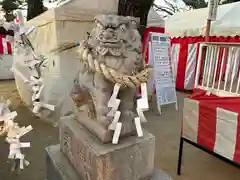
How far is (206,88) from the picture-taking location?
1935 mm

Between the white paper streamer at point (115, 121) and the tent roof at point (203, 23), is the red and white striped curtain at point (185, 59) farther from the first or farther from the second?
the white paper streamer at point (115, 121)

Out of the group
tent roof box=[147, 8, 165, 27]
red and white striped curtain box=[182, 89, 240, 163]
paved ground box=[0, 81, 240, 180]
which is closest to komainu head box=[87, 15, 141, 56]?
red and white striped curtain box=[182, 89, 240, 163]

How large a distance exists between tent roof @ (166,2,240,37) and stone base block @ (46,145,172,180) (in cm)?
354

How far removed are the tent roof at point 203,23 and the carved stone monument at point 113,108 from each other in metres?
3.57

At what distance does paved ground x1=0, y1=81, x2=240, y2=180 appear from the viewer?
1788 mm

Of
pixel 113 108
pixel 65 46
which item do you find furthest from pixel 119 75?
pixel 65 46

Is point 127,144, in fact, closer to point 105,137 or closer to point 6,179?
point 105,137

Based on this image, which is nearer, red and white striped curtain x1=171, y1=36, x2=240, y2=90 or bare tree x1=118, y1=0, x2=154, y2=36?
bare tree x1=118, y1=0, x2=154, y2=36

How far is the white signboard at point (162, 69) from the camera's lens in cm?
332

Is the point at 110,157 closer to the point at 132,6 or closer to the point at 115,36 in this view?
the point at 115,36

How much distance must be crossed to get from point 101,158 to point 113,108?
0.71 feet

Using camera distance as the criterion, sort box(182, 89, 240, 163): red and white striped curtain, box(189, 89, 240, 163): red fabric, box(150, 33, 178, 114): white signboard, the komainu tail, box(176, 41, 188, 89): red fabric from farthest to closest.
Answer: box(176, 41, 188, 89): red fabric → box(150, 33, 178, 114): white signboard → the komainu tail → box(189, 89, 240, 163): red fabric → box(182, 89, 240, 163): red and white striped curtain

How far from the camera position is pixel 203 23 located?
4.48 meters

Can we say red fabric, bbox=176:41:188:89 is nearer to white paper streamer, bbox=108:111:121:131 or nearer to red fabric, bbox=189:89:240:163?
red fabric, bbox=189:89:240:163
